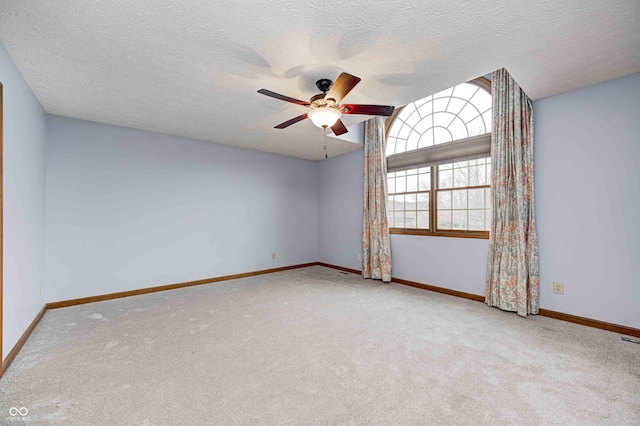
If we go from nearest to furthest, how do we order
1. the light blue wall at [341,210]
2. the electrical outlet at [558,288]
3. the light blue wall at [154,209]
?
the electrical outlet at [558,288] < the light blue wall at [154,209] < the light blue wall at [341,210]

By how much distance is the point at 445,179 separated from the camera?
4004 millimetres

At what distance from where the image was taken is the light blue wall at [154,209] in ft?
11.3

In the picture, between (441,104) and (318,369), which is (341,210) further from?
(318,369)

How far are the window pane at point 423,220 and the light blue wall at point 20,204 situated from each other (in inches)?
181

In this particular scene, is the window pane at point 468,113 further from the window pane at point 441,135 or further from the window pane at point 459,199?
the window pane at point 459,199

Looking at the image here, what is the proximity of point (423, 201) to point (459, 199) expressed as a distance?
55 cm

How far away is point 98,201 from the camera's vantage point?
3656 millimetres

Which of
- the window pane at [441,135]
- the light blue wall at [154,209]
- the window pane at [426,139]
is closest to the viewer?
the light blue wall at [154,209]

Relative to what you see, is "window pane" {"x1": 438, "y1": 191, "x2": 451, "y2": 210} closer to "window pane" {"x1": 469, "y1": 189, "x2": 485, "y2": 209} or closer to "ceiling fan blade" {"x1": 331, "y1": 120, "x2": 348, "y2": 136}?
"window pane" {"x1": 469, "y1": 189, "x2": 485, "y2": 209}

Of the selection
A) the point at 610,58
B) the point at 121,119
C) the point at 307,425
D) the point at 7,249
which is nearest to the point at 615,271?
the point at 610,58

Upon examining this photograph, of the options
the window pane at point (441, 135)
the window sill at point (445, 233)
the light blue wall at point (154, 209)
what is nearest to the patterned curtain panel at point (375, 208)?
the window sill at point (445, 233)

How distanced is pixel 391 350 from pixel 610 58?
301 cm

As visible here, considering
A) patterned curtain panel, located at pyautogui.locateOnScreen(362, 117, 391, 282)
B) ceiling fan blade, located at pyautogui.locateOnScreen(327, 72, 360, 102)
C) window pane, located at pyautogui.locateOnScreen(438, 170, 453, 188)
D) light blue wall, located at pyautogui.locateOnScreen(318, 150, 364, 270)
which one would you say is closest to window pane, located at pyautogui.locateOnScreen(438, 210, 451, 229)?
window pane, located at pyautogui.locateOnScreen(438, 170, 453, 188)

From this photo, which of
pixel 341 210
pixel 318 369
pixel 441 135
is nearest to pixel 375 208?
pixel 341 210
